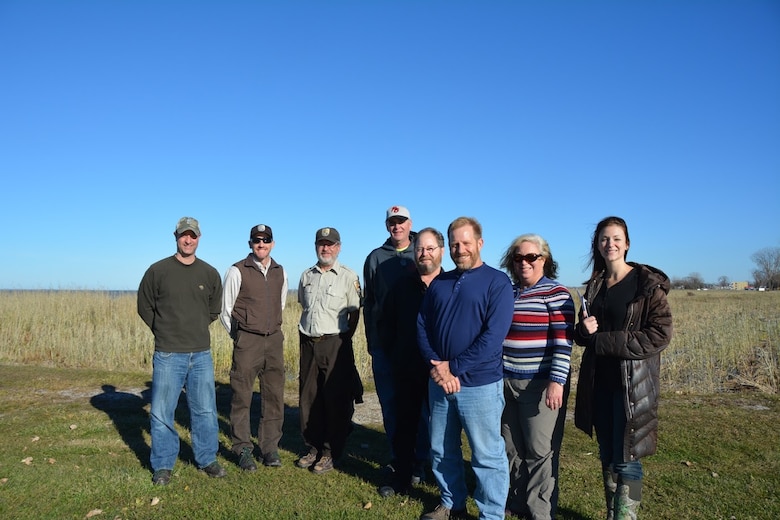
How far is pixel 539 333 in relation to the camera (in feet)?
11.8

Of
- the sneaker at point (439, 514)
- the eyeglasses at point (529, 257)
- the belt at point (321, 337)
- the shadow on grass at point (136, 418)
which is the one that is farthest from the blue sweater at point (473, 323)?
the shadow on grass at point (136, 418)

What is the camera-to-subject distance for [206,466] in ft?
16.0

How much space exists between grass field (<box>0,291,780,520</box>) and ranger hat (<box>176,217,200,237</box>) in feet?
7.22

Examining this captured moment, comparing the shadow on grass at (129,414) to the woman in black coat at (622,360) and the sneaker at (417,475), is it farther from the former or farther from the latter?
the woman in black coat at (622,360)

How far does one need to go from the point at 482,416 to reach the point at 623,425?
2.86ft

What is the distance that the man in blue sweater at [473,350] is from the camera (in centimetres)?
340

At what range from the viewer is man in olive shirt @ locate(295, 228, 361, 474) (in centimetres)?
501

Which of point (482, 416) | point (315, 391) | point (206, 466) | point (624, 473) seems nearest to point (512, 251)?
point (482, 416)

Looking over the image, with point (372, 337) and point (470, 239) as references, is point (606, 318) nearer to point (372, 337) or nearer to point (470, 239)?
point (470, 239)

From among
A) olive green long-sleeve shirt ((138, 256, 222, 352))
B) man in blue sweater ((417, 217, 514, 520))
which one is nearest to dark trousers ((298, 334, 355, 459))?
olive green long-sleeve shirt ((138, 256, 222, 352))

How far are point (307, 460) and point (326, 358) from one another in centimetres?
101

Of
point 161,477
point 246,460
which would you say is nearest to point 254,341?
point 246,460

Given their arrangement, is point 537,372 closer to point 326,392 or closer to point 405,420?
point 405,420

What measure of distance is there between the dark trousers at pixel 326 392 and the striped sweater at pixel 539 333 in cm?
187
